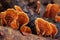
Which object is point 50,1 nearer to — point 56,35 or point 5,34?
point 56,35

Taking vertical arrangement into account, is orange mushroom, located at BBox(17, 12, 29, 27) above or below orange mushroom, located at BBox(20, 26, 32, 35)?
above

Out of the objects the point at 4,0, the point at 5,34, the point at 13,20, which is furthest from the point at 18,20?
the point at 4,0

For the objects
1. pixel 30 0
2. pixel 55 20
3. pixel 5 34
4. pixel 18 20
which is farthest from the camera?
pixel 30 0

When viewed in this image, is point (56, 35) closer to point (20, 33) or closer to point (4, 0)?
→ point (20, 33)

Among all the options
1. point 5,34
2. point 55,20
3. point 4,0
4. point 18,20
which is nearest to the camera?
point 5,34

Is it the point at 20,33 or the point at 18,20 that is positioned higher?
the point at 18,20

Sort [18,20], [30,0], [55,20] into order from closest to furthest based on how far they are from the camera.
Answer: [18,20], [55,20], [30,0]

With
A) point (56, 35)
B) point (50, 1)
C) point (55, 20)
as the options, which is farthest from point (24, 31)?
point (50, 1)

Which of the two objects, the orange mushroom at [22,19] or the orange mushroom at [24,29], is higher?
the orange mushroom at [22,19]

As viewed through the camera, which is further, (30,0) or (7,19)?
(30,0)
